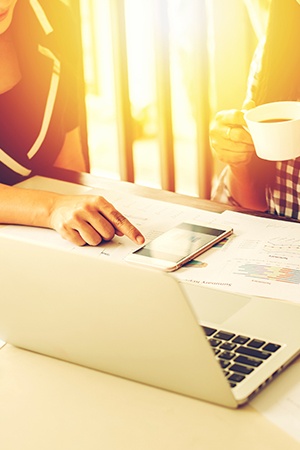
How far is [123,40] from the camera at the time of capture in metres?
2.24

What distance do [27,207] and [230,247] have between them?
1.51 ft

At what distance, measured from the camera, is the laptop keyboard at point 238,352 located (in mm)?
883

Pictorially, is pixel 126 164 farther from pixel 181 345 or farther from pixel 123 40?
pixel 181 345

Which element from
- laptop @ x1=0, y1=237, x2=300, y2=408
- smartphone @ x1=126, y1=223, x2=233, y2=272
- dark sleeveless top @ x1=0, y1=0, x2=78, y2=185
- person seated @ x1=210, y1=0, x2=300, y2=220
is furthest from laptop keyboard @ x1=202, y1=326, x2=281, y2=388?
dark sleeveless top @ x1=0, y1=0, x2=78, y2=185

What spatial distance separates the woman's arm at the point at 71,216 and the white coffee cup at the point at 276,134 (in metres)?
0.31

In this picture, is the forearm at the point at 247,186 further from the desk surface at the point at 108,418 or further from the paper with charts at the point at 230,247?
the desk surface at the point at 108,418

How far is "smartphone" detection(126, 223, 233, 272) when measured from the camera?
1300 mm

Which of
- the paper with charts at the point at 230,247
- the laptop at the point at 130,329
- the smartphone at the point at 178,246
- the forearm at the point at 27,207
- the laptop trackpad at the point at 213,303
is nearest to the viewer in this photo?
the laptop at the point at 130,329

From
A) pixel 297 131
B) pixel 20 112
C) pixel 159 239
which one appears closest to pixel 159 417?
pixel 159 239

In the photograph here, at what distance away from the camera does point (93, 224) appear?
4.58 feet

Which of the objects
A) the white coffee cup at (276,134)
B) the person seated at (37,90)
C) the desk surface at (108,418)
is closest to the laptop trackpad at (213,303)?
the desk surface at (108,418)

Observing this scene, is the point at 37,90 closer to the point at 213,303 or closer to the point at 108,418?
the point at 213,303

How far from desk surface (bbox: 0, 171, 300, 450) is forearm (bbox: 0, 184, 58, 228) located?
572 mm

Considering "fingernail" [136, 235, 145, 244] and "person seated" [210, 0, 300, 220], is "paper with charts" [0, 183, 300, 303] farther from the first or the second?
"person seated" [210, 0, 300, 220]
